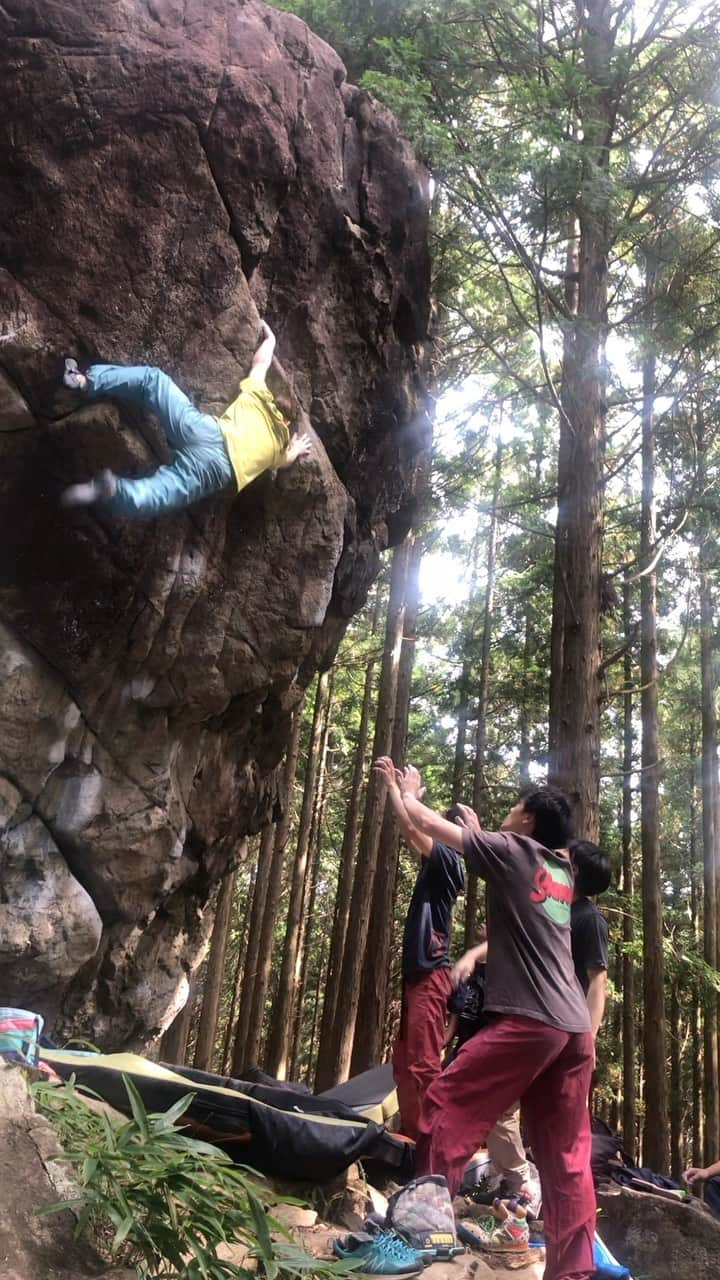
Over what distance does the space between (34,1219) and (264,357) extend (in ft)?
19.3

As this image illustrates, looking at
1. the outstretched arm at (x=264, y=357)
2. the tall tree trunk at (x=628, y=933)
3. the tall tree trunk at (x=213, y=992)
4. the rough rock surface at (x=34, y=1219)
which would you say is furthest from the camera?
the tall tree trunk at (x=628, y=933)

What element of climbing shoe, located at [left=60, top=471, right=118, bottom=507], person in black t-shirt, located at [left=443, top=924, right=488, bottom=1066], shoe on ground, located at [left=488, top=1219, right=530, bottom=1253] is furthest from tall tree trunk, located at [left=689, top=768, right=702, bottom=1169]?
climbing shoe, located at [left=60, top=471, right=118, bottom=507]

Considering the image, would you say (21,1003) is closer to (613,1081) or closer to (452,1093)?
(452,1093)

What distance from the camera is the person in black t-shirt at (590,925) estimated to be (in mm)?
5023

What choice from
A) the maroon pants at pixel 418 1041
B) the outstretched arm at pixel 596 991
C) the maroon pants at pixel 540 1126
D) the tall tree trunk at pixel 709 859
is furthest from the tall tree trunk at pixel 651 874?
the maroon pants at pixel 540 1126

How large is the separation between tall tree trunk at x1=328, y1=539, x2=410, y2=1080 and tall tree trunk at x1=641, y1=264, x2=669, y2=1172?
3.64 metres

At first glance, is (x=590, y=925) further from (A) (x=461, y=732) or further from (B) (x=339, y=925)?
(A) (x=461, y=732)

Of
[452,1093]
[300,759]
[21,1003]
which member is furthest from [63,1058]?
[300,759]

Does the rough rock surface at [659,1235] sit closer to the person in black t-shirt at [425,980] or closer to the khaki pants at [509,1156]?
the khaki pants at [509,1156]

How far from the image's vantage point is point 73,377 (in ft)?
19.3

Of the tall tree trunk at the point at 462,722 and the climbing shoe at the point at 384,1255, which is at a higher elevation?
the tall tree trunk at the point at 462,722

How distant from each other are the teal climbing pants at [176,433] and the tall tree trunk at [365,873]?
6.81 m

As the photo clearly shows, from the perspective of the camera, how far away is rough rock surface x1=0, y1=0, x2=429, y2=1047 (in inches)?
248

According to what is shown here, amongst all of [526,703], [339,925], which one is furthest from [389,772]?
[526,703]
